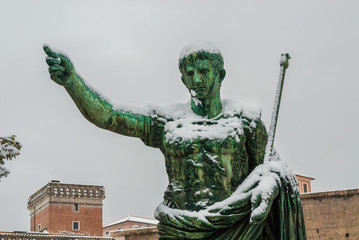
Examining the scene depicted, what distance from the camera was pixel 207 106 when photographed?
166 inches

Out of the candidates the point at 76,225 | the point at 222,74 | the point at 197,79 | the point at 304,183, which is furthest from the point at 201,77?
the point at 76,225

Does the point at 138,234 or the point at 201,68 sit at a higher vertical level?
the point at 138,234

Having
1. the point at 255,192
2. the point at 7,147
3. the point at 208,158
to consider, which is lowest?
the point at 255,192

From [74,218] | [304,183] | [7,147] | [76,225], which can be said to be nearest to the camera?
[7,147]

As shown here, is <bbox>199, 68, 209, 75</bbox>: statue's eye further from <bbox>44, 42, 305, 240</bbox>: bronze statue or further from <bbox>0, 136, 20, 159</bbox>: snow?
<bbox>0, 136, 20, 159</bbox>: snow

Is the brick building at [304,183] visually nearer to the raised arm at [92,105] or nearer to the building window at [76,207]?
the building window at [76,207]

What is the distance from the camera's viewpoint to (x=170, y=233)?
153 inches

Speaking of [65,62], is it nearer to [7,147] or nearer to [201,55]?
[201,55]

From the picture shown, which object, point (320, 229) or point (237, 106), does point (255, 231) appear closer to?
point (237, 106)

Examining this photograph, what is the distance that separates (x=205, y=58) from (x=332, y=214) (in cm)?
2728

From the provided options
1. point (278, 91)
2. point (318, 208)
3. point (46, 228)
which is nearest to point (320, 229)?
point (318, 208)

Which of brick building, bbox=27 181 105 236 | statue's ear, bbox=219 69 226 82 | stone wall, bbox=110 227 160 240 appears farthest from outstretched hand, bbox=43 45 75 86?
brick building, bbox=27 181 105 236

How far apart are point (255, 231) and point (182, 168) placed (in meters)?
0.57

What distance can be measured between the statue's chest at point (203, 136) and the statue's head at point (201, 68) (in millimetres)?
188
